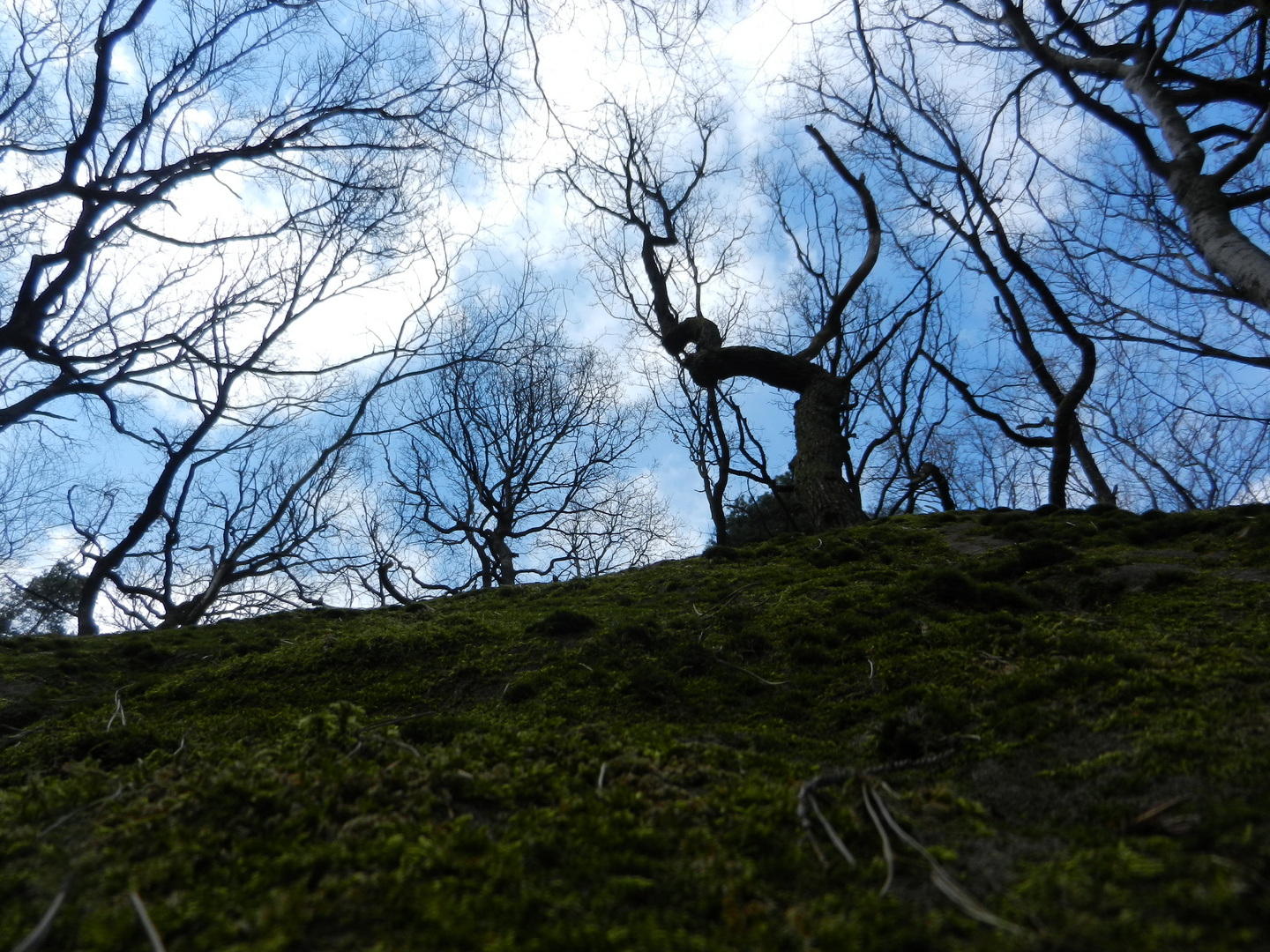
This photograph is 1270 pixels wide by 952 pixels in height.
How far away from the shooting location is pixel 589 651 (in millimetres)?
3535

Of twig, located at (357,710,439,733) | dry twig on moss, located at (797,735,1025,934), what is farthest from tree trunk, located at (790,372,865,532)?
twig, located at (357,710,439,733)

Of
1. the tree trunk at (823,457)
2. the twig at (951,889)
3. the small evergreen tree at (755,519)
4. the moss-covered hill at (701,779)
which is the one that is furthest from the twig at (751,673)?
the small evergreen tree at (755,519)

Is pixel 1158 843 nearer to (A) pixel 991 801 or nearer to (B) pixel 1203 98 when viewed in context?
(A) pixel 991 801

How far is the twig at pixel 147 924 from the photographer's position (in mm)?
1220

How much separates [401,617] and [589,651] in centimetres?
243

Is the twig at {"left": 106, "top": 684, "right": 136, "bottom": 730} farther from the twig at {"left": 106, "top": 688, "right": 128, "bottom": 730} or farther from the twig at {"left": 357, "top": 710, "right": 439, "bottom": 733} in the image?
the twig at {"left": 357, "top": 710, "right": 439, "bottom": 733}

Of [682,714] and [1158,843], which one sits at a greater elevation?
[682,714]

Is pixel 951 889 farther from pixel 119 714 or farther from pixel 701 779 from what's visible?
pixel 119 714

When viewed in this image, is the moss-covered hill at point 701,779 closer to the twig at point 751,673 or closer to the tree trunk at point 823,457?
the twig at point 751,673

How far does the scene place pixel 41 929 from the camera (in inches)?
50.0

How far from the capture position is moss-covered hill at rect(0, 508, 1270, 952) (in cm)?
130

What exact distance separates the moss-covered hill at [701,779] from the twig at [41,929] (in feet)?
0.06

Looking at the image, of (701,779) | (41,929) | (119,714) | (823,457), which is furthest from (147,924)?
(823,457)

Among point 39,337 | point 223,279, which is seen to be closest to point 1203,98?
point 39,337
